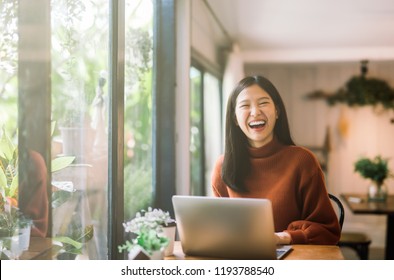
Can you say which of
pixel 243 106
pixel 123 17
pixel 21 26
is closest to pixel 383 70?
pixel 243 106

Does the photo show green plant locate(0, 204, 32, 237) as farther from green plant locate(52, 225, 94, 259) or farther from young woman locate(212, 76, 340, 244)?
young woman locate(212, 76, 340, 244)

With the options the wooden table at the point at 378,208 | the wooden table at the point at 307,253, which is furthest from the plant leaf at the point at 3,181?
the wooden table at the point at 378,208

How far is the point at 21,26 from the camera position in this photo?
1666 mm

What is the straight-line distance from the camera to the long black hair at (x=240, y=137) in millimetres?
2076

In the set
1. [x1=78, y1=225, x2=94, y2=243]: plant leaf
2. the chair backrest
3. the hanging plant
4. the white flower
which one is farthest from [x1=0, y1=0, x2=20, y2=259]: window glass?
the hanging plant

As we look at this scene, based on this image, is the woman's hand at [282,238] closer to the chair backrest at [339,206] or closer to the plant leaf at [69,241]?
the chair backrest at [339,206]

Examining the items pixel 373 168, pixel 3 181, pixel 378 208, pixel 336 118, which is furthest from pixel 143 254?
pixel 378 208

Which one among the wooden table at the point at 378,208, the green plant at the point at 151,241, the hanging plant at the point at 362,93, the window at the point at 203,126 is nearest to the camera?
the green plant at the point at 151,241

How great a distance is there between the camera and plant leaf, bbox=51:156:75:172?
175 centimetres

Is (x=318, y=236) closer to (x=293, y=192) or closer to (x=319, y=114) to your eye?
(x=293, y=192)

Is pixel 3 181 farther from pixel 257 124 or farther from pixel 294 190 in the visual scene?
pixel 294 190

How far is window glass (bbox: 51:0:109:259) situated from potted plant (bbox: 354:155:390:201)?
1.46 metres

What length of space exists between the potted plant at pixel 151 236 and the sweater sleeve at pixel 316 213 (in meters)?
0.50
